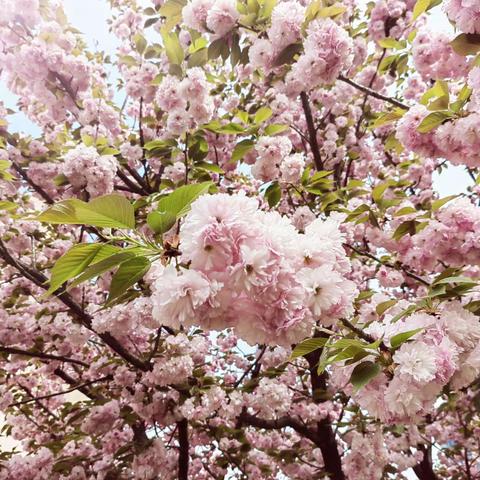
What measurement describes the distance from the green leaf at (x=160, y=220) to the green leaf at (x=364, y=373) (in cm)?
64

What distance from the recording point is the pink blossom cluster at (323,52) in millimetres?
2223

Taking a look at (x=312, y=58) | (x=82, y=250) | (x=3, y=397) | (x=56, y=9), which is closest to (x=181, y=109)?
(x=312, y=58)

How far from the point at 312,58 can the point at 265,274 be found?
1.76m

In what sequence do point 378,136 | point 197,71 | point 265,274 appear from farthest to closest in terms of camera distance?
point 378,136 < point 197,71 < point 265,274

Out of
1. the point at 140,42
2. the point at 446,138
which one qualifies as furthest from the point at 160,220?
the point at 140,42

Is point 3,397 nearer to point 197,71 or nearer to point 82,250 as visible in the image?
point 197,71

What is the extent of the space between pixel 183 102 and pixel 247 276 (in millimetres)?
2534

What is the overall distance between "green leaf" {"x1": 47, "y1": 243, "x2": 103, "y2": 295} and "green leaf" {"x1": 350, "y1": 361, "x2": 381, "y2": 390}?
74 cm

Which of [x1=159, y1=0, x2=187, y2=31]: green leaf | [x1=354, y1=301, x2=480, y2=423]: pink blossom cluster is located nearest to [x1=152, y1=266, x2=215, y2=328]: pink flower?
[x1=354, y1=301, x2=480, y2=423]: pink blossom cluster

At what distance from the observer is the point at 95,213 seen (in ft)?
2.87

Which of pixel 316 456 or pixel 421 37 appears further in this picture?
pixel 316 456

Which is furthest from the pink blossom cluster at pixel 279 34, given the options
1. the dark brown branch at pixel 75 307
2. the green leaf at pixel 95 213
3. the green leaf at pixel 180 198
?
the dark brown branch at pixel 75 307

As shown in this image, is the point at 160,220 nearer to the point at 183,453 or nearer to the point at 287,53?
the point at 287,53

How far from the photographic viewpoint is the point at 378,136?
5.78m
